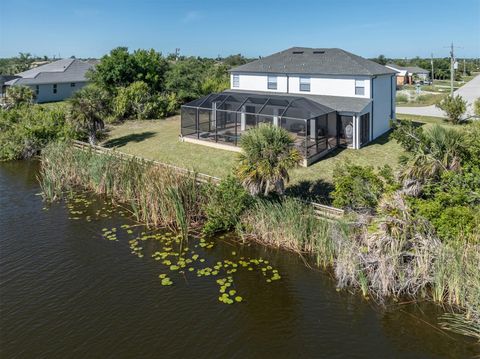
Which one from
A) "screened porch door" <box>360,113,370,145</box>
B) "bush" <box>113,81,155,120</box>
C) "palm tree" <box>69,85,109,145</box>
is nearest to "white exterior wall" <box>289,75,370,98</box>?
"screened porch door" <box>360,113,370,145</box>

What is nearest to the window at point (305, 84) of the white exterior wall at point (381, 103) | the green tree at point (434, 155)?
the white exterior wall at point (381, 103)

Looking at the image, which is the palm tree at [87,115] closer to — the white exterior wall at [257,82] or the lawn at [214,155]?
the lawn at [214,155]

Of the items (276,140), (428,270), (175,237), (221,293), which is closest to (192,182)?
(175,237)

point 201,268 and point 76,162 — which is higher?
point 76,162

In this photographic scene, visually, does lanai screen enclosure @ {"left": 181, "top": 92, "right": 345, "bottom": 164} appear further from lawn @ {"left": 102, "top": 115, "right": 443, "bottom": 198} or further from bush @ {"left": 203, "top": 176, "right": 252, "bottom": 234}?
bush @ {"left": 203, "top": 176, "right": 252, "bottom": 234}

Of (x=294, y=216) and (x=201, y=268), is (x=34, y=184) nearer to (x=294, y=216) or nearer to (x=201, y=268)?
(x=201, y=268)
